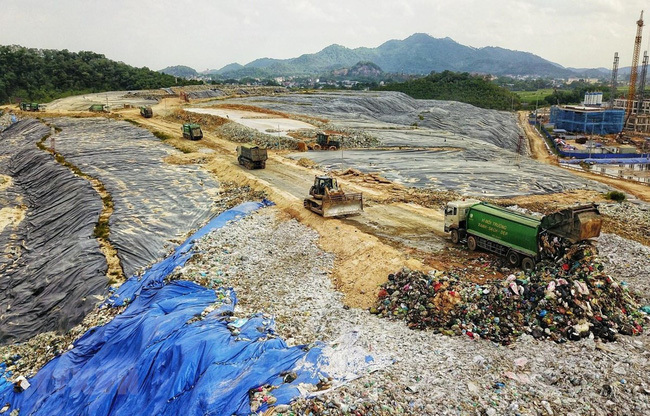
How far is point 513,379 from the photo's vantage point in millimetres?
11219

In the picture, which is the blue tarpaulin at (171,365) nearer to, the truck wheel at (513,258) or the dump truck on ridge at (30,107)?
the truck wheel at (513,258)

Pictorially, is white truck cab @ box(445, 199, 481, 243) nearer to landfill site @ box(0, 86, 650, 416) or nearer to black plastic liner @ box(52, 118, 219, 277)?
landfill site @ box(0, 86, 650, 416)

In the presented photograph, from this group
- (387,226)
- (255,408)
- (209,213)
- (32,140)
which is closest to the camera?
(255,408)

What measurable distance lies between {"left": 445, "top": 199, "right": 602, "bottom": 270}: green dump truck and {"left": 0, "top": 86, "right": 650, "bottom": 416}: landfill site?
0.24ft

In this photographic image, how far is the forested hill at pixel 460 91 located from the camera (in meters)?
110

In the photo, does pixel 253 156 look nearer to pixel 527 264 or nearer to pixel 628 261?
pixel 527 264

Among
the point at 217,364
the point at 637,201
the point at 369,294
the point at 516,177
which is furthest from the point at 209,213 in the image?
the point at 637,201

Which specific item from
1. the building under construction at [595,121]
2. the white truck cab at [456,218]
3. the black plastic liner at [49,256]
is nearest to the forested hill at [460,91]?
the building under construction at [595,121]

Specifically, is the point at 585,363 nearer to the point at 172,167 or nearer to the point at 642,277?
the point at 642,277

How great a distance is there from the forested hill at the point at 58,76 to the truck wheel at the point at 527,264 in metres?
103

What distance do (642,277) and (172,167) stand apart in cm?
3258

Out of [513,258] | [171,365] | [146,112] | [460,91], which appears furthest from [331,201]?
[460,91]

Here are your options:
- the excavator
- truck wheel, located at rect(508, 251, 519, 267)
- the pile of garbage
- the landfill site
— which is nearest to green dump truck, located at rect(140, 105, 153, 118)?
the landfill site

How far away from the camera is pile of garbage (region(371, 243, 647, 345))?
43.1 feet
